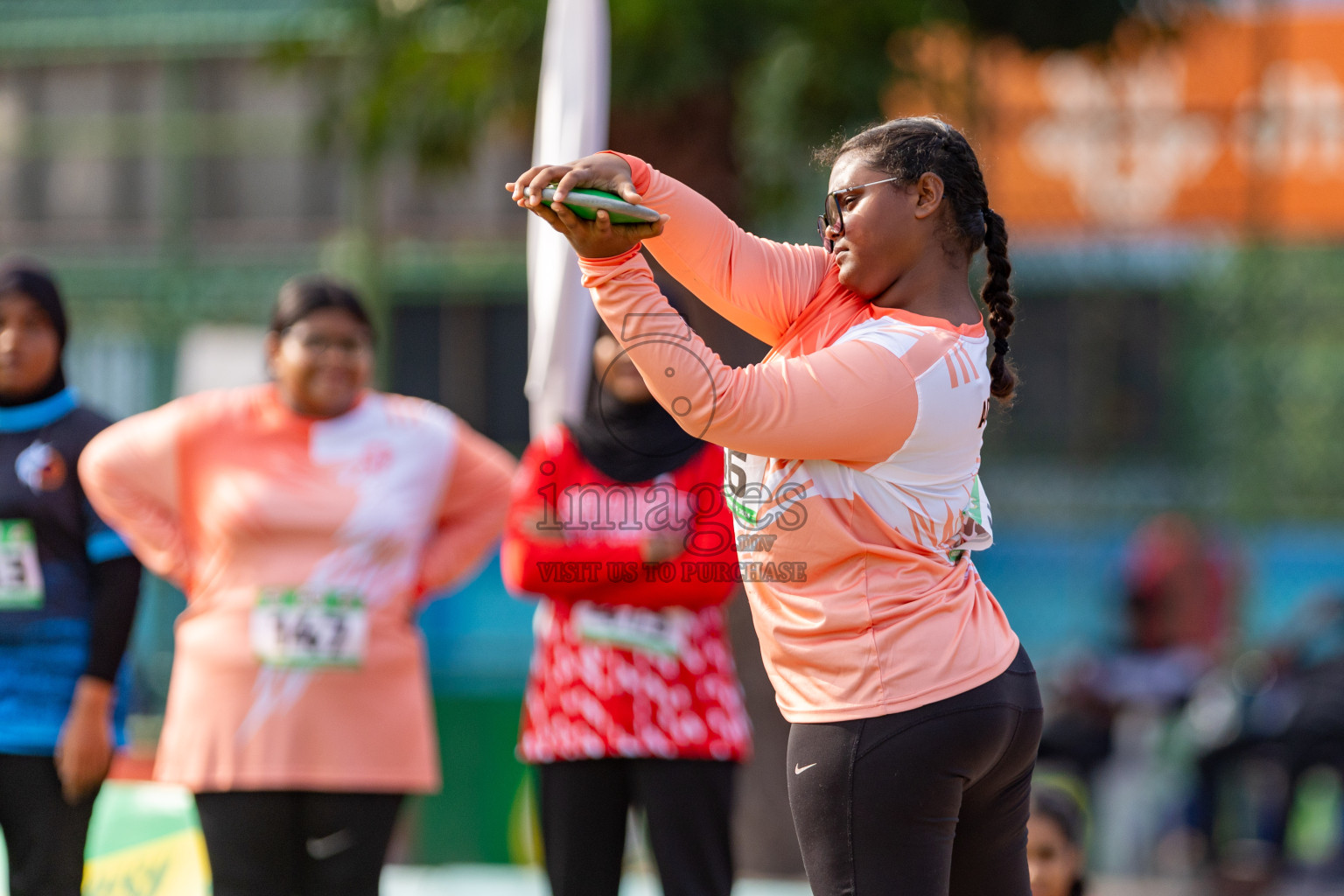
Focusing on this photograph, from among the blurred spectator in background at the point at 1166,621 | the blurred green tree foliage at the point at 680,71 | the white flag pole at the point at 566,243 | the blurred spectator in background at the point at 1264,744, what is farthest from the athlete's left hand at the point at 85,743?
the blurred spectator in background at the point at 1264,744

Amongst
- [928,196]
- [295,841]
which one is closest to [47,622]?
[295,841]

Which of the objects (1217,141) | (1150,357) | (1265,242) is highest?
(1217,141)

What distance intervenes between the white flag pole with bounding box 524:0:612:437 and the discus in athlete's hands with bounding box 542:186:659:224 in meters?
1.72

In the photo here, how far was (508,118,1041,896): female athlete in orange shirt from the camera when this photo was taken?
2.17m

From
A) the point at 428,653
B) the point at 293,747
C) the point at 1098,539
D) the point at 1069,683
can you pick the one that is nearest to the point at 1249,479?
the point at 1098,539

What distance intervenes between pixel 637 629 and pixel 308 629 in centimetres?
74

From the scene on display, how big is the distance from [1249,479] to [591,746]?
18.1ft

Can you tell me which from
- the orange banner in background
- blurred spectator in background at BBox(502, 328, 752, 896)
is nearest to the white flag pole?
blurred spectator in background at BBox(502, 328, 752, 896)

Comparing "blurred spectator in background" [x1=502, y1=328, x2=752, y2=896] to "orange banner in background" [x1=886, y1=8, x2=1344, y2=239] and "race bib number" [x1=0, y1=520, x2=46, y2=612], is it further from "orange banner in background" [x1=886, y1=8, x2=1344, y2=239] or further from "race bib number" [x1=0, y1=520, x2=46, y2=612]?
"orange banner in background" [x1=886, y1=8, x2=1344, y2=239]

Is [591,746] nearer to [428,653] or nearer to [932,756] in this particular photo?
[932,756]

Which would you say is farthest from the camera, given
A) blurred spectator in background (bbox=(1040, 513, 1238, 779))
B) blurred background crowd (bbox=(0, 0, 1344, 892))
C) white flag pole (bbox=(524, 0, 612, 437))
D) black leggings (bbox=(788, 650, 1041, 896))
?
blurred spectator in background (bbox=(1040, 513, 1238, 779))

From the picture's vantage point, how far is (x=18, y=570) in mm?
3518

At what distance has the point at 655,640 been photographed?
137 inches

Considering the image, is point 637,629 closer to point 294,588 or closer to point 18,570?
point 294,588
